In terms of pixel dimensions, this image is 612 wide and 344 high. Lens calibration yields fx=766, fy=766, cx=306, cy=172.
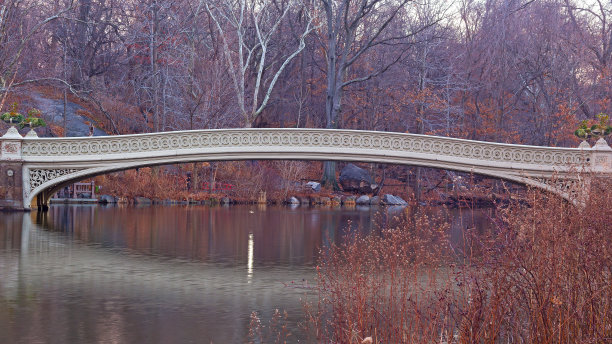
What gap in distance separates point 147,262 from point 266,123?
27.2 metres

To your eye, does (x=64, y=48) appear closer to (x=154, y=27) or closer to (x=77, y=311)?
(x=154, y=27)

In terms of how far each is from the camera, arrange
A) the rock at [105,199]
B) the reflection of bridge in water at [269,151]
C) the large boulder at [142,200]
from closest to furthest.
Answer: the reflection of bridge in water at [269,151], the rock at [105,199], the large boulder at [142,200]

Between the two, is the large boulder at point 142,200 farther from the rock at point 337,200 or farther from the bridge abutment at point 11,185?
the rock at point 337,200

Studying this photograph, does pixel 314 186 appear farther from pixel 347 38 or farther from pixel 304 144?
pixel 304 144

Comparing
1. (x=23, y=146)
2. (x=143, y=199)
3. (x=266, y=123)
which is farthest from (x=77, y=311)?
(x=266, y=123)

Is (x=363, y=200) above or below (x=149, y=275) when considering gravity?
above

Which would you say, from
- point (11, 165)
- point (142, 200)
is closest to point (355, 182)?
point (142, 200)

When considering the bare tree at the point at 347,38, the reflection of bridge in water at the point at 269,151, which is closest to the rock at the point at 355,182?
the bare tree at the point at 347,38

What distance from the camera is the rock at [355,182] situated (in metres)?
32.8

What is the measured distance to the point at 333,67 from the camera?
31344 millimetres

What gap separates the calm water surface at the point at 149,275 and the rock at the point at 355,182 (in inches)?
497

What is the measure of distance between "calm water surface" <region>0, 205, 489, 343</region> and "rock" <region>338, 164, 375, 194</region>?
12617 mm

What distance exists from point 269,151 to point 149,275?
10.1 m

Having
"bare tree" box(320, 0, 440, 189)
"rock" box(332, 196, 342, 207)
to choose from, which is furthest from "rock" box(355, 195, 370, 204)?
"bare tree" box(320, 0, 440, 189)
